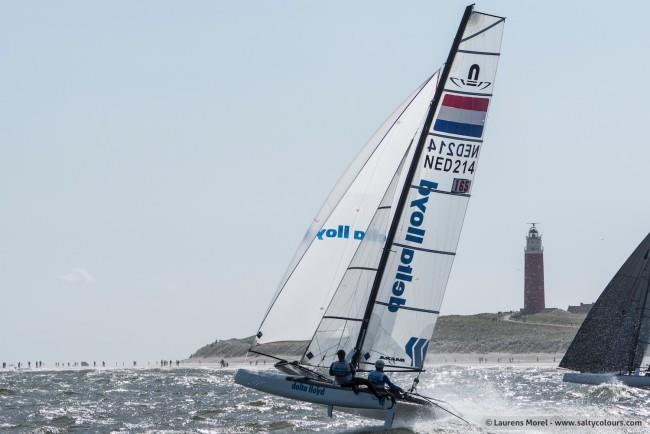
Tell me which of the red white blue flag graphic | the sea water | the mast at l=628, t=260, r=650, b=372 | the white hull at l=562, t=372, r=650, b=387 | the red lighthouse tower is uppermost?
the red lighthouse tower

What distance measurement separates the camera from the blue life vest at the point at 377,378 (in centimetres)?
2489

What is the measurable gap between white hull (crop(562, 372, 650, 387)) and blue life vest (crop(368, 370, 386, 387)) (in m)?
26.5

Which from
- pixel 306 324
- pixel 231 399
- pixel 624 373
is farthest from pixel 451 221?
pixel 624 373

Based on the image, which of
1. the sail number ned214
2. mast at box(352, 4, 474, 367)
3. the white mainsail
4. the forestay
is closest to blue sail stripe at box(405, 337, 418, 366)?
the forestay

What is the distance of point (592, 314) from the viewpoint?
51438 mm

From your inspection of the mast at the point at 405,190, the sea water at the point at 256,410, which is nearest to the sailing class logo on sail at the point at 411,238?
the mast at the point at 405,190

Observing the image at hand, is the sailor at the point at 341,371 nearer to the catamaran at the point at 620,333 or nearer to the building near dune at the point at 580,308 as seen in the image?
the catamaran at the point at 620,333

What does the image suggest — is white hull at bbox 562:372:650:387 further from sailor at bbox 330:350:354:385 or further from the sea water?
sailor at bbox 330:350:354:385

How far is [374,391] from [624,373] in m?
28.1

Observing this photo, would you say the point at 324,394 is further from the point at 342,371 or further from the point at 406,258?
the point at 406,258

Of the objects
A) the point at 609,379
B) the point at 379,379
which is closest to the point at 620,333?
the point at 609,379

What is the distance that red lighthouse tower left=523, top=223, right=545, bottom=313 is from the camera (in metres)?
114

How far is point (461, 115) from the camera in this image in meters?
26.1

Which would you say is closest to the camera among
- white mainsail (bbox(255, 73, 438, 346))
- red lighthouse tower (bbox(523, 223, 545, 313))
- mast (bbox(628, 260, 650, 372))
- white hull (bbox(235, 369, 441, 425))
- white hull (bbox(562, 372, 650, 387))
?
white hull (bbox(235, 369, 441, 425))
